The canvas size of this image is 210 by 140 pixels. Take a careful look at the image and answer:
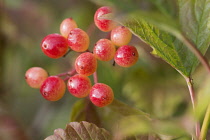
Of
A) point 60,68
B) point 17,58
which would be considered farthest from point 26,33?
point 60,68

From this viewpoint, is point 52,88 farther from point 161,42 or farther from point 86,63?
point 161,42

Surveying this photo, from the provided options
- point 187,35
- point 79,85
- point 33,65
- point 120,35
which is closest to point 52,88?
point 79,85

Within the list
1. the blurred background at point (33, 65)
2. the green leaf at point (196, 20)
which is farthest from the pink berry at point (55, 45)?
the blurred background at point (33, 65)

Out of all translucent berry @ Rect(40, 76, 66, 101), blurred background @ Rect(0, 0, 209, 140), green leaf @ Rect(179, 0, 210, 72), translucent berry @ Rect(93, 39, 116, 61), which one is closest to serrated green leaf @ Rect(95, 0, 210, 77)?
green leaf @ Rect(179, 0, 210, 72)

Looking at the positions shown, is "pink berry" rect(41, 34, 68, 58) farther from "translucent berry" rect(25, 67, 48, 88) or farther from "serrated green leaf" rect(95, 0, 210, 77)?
"serrated green leaf" rect(95, 0, 210, 77)

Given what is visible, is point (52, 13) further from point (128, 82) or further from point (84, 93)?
point (84, 93)
